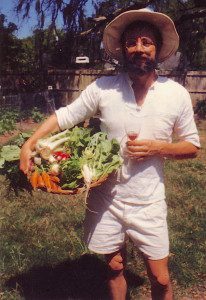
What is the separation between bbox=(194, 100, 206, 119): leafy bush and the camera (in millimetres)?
17062

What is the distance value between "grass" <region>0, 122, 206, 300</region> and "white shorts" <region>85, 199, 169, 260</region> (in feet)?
2.37

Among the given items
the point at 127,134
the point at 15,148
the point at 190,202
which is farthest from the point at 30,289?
the point at 190,202

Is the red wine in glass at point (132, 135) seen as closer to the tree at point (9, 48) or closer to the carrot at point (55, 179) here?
the carrot at point (55, 179)

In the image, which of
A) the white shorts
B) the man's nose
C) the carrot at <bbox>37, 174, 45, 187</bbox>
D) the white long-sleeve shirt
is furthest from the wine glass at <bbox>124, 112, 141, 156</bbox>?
the carrot at <bbox>37, 174, 45, 187</bbox>

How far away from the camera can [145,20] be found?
323 centimetres

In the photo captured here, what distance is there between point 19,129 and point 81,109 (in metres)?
10.0

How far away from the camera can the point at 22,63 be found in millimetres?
19344

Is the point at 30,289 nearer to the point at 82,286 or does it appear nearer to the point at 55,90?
the point at 82,286

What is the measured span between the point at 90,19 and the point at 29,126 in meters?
5.68

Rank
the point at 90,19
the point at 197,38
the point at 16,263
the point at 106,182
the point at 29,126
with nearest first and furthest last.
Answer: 1. the point at 106,182
2. the point at 16,263
3. the point at 29,126
4. the point at 90,19
5. the point at 197,38

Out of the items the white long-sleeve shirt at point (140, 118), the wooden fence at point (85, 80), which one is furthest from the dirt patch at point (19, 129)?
the white long-sleeve shirt at point (140, 118)

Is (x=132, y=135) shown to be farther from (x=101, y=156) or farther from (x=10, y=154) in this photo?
(x=10, y=154)

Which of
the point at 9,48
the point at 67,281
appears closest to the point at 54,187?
the point at 67,281

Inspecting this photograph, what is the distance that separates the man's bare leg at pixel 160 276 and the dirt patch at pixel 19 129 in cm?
798
